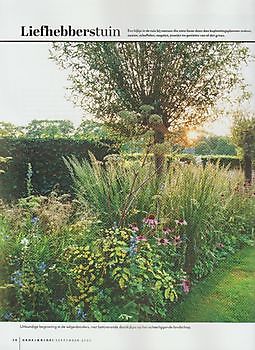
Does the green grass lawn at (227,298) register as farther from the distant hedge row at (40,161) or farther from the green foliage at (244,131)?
the distant hedge row at (40,161)

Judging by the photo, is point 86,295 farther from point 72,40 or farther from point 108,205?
point 72,40

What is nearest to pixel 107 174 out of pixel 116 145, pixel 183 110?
pixel 116 145

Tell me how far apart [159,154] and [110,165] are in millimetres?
224

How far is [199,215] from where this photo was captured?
8.95 feet

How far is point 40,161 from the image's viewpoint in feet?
8.79

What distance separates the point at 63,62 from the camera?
8.77 ft

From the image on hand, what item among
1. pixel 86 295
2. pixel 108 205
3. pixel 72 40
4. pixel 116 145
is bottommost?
pixel 86 295

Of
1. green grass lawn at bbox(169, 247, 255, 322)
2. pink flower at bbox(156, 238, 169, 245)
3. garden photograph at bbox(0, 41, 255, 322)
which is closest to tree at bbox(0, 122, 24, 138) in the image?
garden photograph at bbox(0, 41, 255, 322)

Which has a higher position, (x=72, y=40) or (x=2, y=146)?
(x=72, y=40)

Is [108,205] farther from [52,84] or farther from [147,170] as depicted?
[52,84]

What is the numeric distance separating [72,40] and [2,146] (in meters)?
0.56

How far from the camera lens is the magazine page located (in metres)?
2.66

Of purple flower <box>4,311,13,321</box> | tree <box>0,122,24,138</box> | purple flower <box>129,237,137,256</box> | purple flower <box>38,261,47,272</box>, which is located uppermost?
tree <box>0,122,24,138</box>

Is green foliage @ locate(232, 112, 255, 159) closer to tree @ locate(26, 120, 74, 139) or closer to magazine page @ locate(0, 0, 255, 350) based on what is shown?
magazine page @ locate(0, 0, 255, 350)
